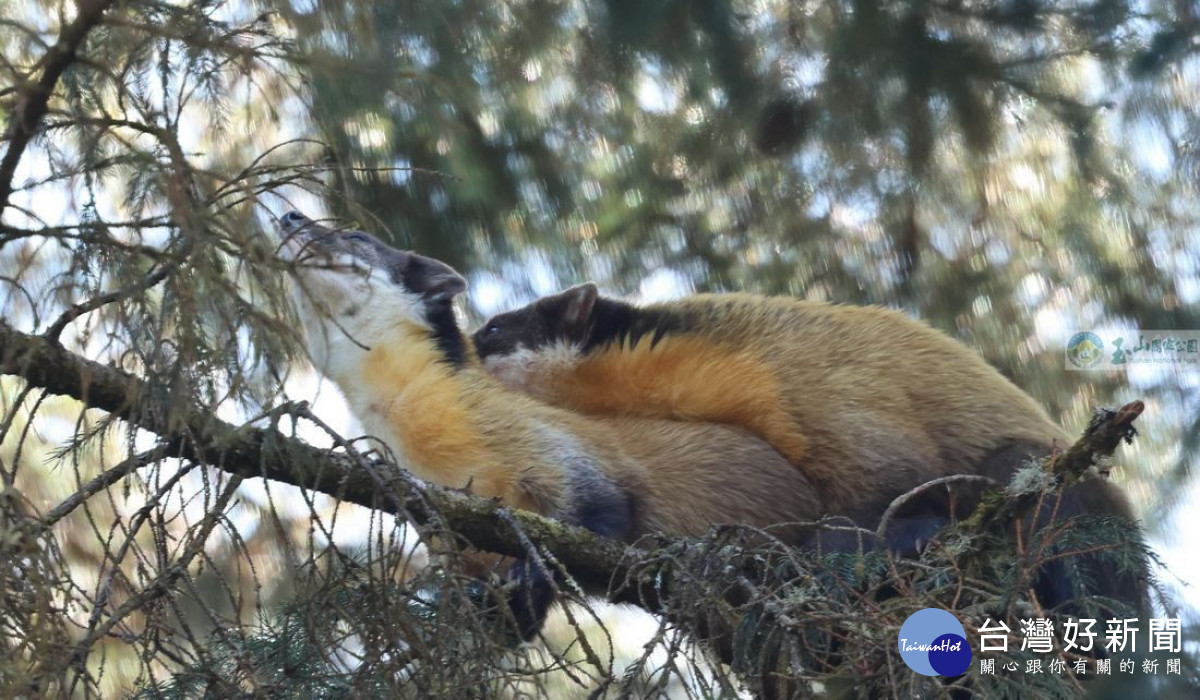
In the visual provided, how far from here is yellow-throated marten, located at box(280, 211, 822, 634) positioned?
3.87m

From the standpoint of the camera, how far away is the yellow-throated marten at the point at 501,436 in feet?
12.7

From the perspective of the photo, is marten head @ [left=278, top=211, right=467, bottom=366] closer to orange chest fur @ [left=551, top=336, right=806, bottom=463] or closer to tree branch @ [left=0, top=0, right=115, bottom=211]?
orange chest fur @ [left=551, top=336, right=806, bottom=463]

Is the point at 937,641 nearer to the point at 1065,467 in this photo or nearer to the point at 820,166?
the point at 1065,467

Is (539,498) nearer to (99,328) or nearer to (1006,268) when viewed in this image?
(99,328)

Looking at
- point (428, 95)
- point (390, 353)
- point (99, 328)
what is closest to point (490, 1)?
point (428, 95)

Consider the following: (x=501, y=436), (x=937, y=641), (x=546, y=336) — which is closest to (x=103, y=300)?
(x=501, y=436)

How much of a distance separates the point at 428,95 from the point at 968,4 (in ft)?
8.18

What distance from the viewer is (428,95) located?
4703 mm

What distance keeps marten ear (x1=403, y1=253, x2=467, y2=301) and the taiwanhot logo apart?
2147mm

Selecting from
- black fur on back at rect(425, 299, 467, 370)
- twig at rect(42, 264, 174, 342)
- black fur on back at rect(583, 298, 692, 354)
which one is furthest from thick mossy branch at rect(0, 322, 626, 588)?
black fur on back at rect(583, 298, 692, 354)

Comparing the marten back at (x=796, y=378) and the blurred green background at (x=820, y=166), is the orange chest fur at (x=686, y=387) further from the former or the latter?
the blurred green background at (x=820, y=166)

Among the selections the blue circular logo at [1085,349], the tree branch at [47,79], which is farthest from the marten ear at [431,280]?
the blue circular logo at [1085,349]

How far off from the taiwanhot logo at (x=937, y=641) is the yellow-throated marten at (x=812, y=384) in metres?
1.21

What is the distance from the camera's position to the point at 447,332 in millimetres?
4270
